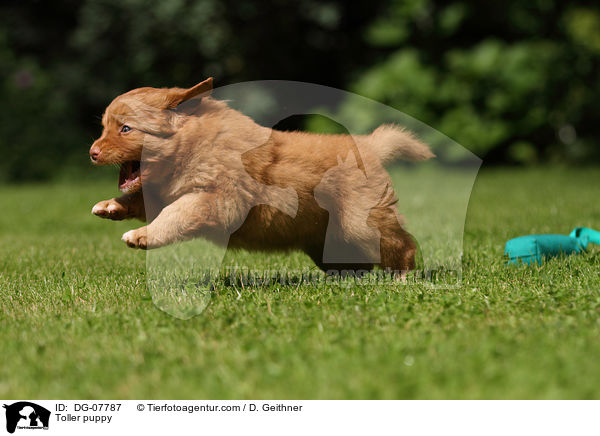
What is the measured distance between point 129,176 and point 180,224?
0.51m

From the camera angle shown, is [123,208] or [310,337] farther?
[123,208]

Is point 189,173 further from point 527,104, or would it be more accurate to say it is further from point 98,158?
point 527,104

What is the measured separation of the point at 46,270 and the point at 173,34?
9718 millimetres

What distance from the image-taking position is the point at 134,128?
3.41 m

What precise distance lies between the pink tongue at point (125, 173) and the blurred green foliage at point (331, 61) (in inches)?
361

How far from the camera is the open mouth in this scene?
3.46 m

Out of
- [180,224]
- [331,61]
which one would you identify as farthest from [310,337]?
[331,61]

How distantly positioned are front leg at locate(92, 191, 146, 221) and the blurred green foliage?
917cm

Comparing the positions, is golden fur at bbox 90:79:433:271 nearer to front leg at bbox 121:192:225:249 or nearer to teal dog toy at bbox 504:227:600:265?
front leg at bbox 121:192:225:249

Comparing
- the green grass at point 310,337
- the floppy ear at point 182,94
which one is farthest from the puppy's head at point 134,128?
the green grass at point 310,337

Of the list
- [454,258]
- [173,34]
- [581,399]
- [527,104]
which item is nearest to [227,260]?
[454,258]
